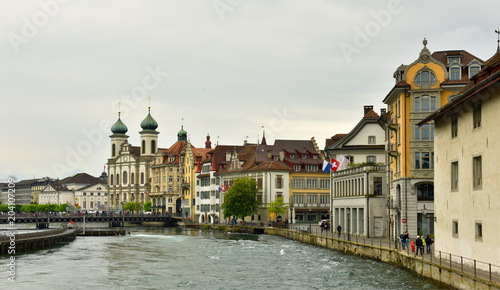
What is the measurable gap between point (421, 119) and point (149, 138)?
14377 centimetres

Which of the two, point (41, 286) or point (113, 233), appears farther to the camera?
point (113, 233)

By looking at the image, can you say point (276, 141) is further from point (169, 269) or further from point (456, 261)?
point (456, 261)

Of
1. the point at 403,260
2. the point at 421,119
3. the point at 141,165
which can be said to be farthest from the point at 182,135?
the point at 403,260

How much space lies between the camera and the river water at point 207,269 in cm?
4303

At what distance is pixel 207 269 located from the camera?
172ft

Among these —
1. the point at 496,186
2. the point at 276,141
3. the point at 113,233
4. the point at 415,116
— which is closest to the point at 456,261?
the point at 496,186

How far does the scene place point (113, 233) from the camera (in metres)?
107

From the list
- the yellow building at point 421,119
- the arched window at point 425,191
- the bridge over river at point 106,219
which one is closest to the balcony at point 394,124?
the yellow building at point 421,119

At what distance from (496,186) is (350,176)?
141 feet

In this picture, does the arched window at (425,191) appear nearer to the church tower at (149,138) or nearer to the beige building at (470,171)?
the beige building at (470,171)

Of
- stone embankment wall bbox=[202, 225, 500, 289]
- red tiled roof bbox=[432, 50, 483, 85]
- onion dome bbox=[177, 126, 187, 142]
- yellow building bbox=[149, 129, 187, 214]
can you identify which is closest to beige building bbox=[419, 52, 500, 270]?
stone embankment wall bbox=[202, 225, 500, 289]

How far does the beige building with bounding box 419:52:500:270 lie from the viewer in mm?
33469

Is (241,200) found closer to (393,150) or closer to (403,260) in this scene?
(393,150)

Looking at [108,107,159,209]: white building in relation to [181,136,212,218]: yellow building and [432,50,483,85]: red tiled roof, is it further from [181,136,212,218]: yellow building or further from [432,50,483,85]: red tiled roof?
[432,50,483,85]: red tiled roof
